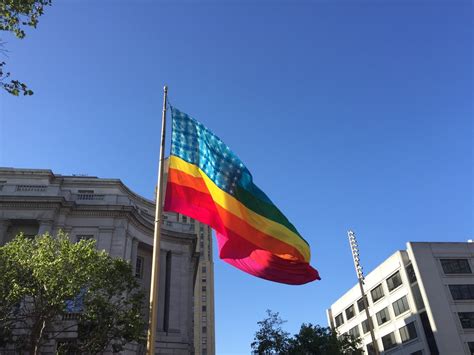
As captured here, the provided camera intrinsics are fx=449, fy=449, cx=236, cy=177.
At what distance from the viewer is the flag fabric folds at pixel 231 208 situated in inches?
568

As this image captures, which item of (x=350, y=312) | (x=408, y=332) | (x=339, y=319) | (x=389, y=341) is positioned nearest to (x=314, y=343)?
(x=408, y=332)

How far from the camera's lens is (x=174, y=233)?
4897 centimetres

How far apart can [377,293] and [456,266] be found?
14.8 metres

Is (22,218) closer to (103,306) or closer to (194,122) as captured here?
(103,306)

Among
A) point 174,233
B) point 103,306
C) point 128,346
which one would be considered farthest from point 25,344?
point 174,233

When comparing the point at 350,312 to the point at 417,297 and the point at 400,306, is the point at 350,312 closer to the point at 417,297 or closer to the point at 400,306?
the point at 400,306

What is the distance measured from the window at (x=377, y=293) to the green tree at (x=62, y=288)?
183 feet

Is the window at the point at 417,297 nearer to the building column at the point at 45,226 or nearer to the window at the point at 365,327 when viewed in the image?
the window at the point at 365,327

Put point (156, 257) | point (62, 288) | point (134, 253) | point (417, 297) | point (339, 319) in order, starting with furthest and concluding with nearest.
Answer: point (339, 319) → point (417, 297) → point (134, 253) → point (62, 288) → point (156, 257)

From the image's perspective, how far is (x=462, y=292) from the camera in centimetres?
6194

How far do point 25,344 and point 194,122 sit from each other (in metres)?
19.7

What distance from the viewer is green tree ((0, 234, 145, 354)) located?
78.0 feet

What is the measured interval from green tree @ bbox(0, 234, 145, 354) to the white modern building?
46824mm

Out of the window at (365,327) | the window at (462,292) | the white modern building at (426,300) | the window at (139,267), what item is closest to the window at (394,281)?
the white modern building at (426,300)
